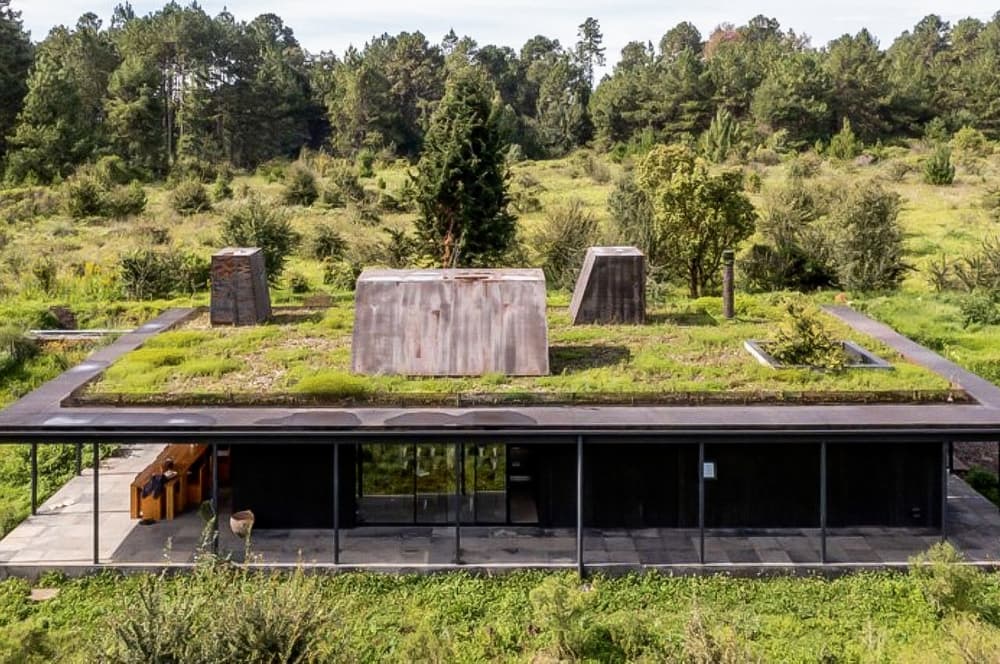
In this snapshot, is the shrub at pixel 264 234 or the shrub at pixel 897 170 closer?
the shrub at pixel 264 234

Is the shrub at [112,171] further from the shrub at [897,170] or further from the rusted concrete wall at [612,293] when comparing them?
the shrub at [897,170]

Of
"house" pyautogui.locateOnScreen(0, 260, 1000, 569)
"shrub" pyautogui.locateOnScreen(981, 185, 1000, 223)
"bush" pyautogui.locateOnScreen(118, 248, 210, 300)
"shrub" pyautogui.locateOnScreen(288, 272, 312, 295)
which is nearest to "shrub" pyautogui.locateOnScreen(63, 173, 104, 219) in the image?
"bush" pyautogui.locateOnScreen(118, 248, 210, 300)

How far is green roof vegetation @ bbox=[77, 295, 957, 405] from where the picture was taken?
16016mm

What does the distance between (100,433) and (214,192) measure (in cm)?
3825

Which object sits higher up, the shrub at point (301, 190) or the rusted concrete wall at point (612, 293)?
the shrub at point (301, 190)

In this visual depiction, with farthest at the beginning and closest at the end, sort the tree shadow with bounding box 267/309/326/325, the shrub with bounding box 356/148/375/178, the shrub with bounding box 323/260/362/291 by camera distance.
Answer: the shrub with bounding box 356/148/375/178
the shrub with bounding box 323/260/362/291
the tree shadow with bounding box 267/309/326/325

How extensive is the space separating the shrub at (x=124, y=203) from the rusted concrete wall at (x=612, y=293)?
31.4m

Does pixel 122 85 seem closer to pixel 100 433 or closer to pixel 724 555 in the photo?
pixel 100 433

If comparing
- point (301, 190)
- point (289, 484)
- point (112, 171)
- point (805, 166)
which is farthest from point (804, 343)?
point (112, 171)

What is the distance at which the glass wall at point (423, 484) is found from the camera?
1645 centimetres

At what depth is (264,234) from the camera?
34.6m

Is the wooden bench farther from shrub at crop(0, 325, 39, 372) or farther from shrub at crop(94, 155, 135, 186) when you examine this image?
shrub at crop(94, 155, 135, 186)

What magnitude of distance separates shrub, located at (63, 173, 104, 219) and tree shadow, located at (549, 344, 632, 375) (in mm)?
33655

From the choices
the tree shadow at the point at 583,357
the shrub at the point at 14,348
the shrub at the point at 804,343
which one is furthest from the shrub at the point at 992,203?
the shrub at the point at 14,348
